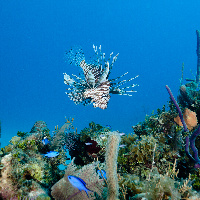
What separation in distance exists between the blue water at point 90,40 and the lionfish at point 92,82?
277ft

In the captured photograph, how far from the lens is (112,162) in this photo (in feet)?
7.65

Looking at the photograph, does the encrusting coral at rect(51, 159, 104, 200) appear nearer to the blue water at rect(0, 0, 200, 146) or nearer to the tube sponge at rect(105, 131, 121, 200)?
the tube sponge at rect(105, 131, 121, 200)

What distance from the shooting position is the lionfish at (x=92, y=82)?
580cm

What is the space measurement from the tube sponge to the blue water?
88.3 meters

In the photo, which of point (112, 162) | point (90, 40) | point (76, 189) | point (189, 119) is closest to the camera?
point (112, 162)

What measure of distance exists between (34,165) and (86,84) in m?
2.95

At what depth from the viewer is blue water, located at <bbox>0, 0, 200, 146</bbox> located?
104250mm

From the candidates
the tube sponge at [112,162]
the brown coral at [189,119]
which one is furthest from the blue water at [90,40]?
the tube sponge at [112,162]

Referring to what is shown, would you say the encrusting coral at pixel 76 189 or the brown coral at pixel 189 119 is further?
the brown coral at pixel 189 119

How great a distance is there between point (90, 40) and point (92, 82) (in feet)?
394

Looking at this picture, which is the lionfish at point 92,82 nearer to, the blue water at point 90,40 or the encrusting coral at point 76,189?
the encrusting coral at point 76,189

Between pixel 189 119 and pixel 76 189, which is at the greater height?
pixel 189 119

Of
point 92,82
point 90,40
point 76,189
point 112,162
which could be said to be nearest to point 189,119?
point 92,82

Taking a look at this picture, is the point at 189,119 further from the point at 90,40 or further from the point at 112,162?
the point at 90,40
